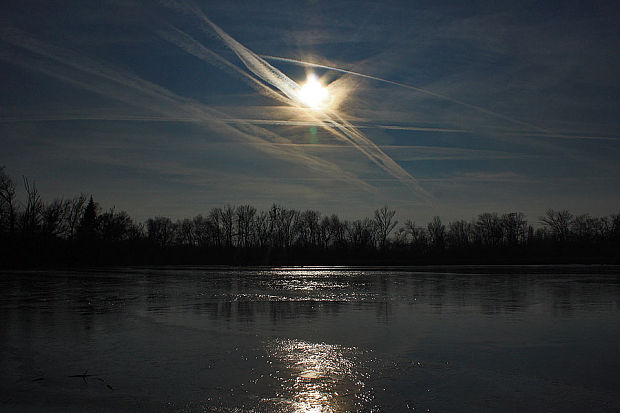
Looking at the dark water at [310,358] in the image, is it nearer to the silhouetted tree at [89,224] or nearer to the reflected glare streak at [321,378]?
the reflected glare streak at [321,378]

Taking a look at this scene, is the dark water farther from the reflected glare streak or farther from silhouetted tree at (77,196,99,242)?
silhouetted tree at (77,196,99,242)

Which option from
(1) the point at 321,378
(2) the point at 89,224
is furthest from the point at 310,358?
(2) the point at 89,224

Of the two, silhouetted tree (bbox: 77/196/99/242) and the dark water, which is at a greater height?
silhouetted tree (bbox: 77/196/99/242)

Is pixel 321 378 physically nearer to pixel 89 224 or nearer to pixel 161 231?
pixel 89 224

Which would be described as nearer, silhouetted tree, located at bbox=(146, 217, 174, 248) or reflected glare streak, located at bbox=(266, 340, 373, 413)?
reflected glare streak, located at bbox=(266, 340, 373, 413)

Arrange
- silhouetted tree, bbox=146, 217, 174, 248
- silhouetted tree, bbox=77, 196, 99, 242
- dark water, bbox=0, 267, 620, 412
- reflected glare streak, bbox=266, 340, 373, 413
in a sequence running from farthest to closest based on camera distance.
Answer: silhouetted tree, bbox=146, 217, 174, 248 < silhouetted tree, bbox=77, 196, 99, 242 < dark water, bbox=0, 267, 620, 412 < reflected glare streak, bbox=266, 340, 373, 413

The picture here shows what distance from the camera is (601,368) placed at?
7.59 meters

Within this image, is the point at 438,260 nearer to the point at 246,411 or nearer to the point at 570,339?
the point at 570,339

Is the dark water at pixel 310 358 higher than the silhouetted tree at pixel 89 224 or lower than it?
lower

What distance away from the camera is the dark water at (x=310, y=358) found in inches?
236

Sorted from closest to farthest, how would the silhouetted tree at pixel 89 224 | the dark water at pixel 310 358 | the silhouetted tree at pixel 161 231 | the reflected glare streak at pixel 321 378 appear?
1. the reflected glare streak at pixel 321 378
2. the dark water at pixel 310 358
3. the silhouetted tree at pixel 89 224
4. the silhouetted tree at pixel 161 231

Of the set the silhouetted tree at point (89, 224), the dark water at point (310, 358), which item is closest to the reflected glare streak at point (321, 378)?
the dark water at point (310, 358)

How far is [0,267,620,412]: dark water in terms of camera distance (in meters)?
6.00

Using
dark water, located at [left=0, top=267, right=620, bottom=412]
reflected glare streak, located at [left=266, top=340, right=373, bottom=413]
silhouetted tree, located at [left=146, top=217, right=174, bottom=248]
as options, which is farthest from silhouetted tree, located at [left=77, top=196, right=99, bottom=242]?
reflected glare streak, located at [left=266, top=340, right=373, bottom=413]
